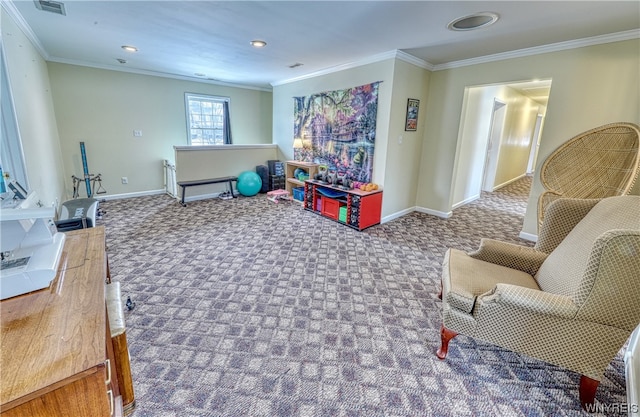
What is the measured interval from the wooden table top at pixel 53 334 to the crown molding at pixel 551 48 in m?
4.60

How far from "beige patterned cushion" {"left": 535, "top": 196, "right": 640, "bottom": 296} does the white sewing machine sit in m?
2.37

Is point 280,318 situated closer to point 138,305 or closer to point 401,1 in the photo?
point 138,305

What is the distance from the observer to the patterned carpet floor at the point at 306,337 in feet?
4.80

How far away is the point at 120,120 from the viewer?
16.5ft

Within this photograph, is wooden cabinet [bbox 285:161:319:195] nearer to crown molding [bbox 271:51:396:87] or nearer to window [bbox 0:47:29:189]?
crown molding [bbox 271:51:396:87]

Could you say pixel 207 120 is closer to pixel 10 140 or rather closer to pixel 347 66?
pixel 347 66

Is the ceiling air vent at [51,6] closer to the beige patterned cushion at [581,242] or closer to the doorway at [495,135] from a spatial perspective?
the beige patterned cushion at [581,242]

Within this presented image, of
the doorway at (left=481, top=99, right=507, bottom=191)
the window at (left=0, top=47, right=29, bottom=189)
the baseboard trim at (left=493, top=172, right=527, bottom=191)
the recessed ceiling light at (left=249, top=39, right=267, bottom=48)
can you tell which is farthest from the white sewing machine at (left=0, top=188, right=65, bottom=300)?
the baseboard trim at (left=493, top=172, right=527, bottom=191)

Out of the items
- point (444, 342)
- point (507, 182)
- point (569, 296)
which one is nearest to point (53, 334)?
point (444, 342)

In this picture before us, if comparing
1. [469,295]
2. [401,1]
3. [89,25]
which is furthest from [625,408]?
[89,25]

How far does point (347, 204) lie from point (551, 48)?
2.98 metres

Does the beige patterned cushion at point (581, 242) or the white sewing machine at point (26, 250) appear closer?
the white sewing machine at point (26, 250)

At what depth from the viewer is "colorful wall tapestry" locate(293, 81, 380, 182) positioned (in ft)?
13.4

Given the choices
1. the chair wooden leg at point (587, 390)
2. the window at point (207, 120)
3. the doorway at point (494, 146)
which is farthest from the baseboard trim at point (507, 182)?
the window at point (207, 120)
